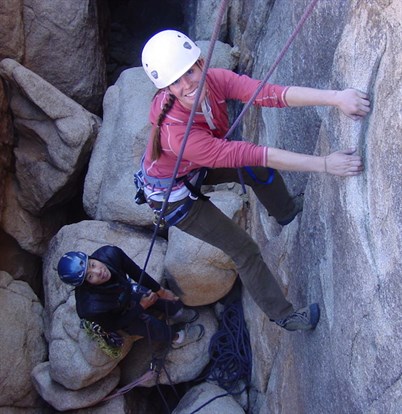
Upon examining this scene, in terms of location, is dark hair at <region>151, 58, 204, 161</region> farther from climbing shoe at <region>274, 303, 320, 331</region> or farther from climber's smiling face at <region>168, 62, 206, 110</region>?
climbing shoe at <region>274, 303, 320, 331</region>

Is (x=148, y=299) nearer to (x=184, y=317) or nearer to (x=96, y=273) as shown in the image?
(x=184, y=317)

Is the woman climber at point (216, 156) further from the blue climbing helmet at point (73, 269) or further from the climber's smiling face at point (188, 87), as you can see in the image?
the blue climbing helmet at point (73, 269)

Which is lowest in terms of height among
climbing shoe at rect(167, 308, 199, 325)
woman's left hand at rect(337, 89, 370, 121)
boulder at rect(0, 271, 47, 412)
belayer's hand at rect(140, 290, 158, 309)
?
boulder at rect(0, 271, 47, 412)

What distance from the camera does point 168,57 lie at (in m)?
2.86

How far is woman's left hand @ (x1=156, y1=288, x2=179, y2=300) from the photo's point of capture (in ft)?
16.3

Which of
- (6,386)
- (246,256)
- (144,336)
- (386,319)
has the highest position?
(386,319)

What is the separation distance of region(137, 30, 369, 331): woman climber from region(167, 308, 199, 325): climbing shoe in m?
1.65

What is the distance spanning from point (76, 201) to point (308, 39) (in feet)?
12.5

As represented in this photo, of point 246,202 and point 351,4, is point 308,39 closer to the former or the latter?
point 351,4

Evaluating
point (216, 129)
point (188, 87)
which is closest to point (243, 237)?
point (216, 129)

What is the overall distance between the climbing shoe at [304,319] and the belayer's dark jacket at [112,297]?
125cm

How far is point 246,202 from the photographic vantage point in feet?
17.2

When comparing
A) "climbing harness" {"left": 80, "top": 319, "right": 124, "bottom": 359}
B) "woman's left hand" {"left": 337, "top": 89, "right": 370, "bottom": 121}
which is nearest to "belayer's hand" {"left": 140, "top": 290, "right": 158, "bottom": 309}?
"climbing harness" {"left": 80, "top": 319, "right": 124, "bottom": 359}

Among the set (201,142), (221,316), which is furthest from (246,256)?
(221,316)
